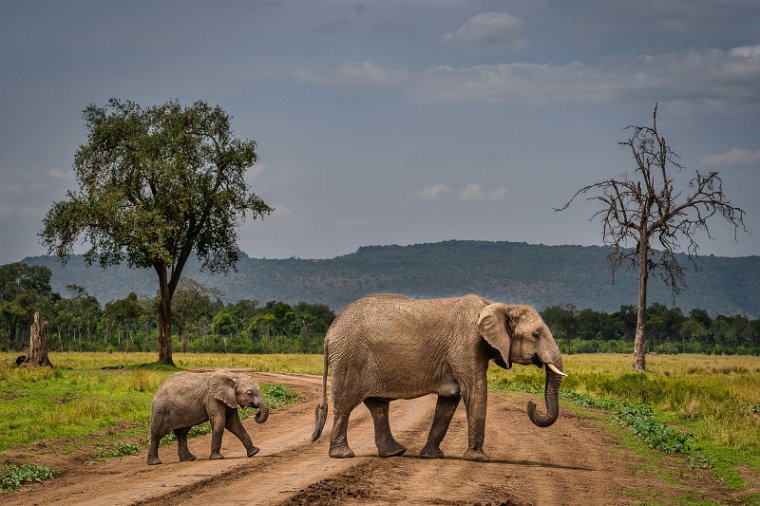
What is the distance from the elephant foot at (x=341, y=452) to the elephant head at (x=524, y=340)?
291 centimetres

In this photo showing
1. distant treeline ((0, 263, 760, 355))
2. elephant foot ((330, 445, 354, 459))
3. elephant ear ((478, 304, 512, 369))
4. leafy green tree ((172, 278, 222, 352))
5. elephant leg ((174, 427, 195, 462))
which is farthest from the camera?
leafy green tree ((172, 278, 222, 352))

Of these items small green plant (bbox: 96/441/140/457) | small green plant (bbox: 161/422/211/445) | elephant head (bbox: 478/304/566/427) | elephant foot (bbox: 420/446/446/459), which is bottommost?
small green plant (bbox: 96/441/140/457)

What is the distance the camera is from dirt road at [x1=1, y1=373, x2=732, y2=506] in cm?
1273

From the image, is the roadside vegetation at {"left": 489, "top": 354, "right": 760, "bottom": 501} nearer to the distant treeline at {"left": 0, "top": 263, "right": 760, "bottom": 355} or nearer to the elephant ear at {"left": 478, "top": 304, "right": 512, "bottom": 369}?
the elephant ear at {"left": 478, "top": 304, "right": 512, "bottom": 369}

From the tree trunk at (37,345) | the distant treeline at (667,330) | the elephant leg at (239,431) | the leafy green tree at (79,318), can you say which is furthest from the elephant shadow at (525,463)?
the distant treeline at (667,330)

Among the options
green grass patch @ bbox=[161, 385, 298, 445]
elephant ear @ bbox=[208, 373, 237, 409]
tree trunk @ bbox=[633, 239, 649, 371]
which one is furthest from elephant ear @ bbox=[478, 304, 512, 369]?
tree trunk @ bbox=[633, 239, 649, 371]

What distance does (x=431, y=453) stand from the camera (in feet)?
55.1

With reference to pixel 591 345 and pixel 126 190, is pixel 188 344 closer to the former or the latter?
pixel 591 345

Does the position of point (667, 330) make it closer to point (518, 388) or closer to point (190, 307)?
point (190, 307)

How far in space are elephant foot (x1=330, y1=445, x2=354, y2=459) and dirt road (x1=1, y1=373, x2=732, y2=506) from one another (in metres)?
0.18

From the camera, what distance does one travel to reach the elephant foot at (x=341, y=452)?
1655 cm

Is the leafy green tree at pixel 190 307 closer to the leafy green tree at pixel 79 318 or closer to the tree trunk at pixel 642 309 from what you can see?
the leafy green tree at pixel 79 318

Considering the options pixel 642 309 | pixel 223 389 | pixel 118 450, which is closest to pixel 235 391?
pixel 223 389

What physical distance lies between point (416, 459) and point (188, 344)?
9718 cm
